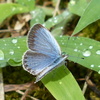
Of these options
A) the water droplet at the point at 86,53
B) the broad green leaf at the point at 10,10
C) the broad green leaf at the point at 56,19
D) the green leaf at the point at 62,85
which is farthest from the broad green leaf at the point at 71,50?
the broad green leaf at the point at 10,10

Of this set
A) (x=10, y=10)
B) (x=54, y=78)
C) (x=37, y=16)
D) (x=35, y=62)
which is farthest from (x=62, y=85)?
(x=10, y=10)

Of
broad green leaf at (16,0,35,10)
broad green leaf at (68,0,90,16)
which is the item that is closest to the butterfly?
broad green leaf at (68,0,90,16)

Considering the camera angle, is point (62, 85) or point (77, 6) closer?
→ point (62, 85)

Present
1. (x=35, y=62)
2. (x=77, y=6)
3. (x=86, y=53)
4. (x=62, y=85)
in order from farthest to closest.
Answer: (x=77, y=6)
(x=86, y=53)
(x=62, y=85)
(x=35, y=62)

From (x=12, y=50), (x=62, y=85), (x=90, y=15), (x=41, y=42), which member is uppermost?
(x=90, y=15)

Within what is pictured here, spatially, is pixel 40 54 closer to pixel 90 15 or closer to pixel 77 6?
pixel 90 15

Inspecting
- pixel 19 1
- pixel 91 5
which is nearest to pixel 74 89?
pixel 91 5

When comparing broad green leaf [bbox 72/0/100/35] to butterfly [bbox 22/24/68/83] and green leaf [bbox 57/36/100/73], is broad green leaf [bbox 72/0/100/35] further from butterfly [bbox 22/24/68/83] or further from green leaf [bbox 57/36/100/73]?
butterfly [bbox 22/24/68/83]
